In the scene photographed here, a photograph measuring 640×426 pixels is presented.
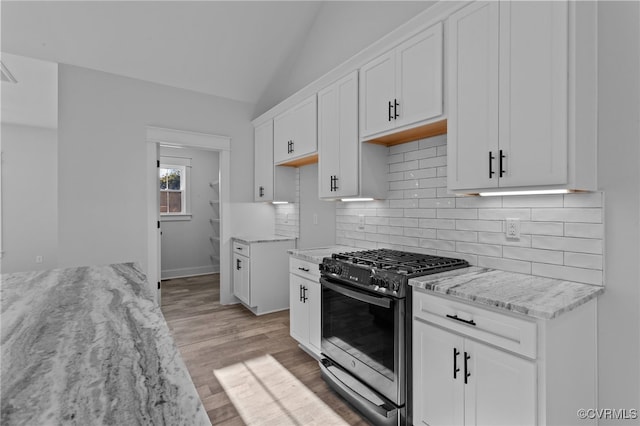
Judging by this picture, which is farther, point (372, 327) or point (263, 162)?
point (263, 162)

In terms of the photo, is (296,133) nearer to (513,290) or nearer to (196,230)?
(513,290)

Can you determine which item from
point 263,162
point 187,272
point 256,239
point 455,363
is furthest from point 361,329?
point 187,272

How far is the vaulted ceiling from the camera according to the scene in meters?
3.11

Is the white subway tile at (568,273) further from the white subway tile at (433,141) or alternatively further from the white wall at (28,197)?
the white wall at (28,197)

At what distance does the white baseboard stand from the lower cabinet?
547 cm

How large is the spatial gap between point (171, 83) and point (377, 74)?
2.83 meters

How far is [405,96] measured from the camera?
229 cm

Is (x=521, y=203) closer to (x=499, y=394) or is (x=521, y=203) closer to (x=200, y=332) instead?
(x=499, y=394)

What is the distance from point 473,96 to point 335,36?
2.33 meters

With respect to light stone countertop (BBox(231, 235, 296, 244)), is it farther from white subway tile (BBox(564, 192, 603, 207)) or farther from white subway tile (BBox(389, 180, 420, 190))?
white subway tile (BBox(564, 192, 603, 207))

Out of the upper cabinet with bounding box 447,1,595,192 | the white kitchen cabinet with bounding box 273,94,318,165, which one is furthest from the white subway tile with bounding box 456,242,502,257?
the white kitchen cabinet with bounding box 273,94,318,165

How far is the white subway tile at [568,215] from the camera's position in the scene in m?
1.66

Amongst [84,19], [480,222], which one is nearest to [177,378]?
[480,222]

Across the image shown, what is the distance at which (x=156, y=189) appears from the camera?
4059 millimetres
